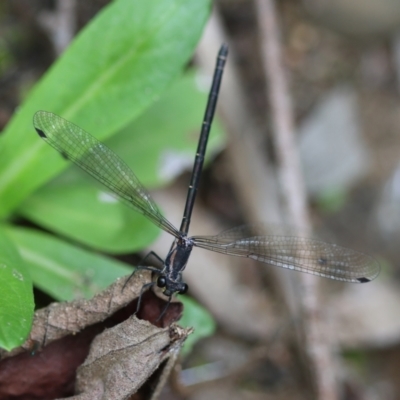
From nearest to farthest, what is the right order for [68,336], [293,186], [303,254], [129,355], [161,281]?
[129,355], [68,336], [161,281], [303,254], [293,186]

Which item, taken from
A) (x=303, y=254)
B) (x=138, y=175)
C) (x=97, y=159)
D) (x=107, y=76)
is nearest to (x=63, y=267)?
(x=97, y=159)

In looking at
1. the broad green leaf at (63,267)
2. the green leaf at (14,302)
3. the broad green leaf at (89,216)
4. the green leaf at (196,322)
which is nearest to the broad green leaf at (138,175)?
the broad green leaf at (89,216)

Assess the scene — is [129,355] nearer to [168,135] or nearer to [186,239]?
[186,239]

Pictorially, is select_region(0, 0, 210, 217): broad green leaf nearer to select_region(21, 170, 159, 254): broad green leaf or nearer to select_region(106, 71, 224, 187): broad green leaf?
select_region(21, 170, 159, 254): broad green leaf

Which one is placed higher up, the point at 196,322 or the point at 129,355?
the point at 196,322

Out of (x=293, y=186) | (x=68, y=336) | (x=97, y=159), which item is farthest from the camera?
(x=293, y=186)

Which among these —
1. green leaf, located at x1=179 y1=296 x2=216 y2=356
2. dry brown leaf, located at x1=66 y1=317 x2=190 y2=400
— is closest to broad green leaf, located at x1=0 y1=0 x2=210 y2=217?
green leaf, located at x1=179 y1=296 x2=216 y2=356

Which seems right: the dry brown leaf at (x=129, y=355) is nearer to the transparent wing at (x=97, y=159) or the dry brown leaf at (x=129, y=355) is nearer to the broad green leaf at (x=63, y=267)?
the broad green leaf at (x=63, y=267)
